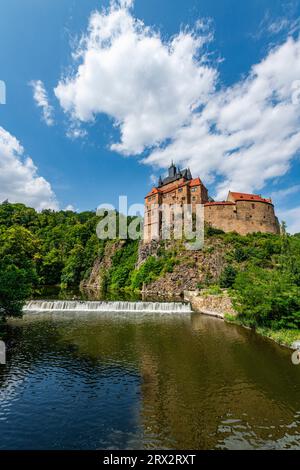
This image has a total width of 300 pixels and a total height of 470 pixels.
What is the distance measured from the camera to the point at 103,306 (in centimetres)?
2748

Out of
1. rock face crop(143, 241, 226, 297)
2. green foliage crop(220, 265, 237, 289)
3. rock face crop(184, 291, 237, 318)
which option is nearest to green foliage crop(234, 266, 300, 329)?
rock face crop(184, 291, 237, 318)

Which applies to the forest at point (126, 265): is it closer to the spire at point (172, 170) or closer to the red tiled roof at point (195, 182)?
the red tiled roof at point (195, 182)

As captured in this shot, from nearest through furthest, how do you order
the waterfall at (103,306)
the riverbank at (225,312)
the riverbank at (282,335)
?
the riverbank at (282,335) → the riverbank at (225,312) → the waterfall at (103,306)

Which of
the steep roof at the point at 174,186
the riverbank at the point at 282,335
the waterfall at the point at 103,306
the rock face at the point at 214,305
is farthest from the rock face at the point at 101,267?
the riverbank at the point at 282,335

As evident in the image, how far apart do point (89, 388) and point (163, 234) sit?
43.1m

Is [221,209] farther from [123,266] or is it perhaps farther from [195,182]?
[123,266]

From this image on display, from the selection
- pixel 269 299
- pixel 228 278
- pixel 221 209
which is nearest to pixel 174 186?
pixel 221 209

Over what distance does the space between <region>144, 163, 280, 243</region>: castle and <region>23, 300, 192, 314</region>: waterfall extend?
26806mm

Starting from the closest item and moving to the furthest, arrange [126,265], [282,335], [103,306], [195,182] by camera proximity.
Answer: [282,335] → [103,306] → [195,182] → [126,265]

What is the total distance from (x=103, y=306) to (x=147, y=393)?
18.4m

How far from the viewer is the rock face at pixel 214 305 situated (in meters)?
24.1

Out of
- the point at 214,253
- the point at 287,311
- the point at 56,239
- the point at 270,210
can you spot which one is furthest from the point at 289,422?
the point at 56,239

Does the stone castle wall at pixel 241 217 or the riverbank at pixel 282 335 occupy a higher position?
the stone castle wall at pixel 241 217

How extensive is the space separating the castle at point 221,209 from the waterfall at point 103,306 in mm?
26806
